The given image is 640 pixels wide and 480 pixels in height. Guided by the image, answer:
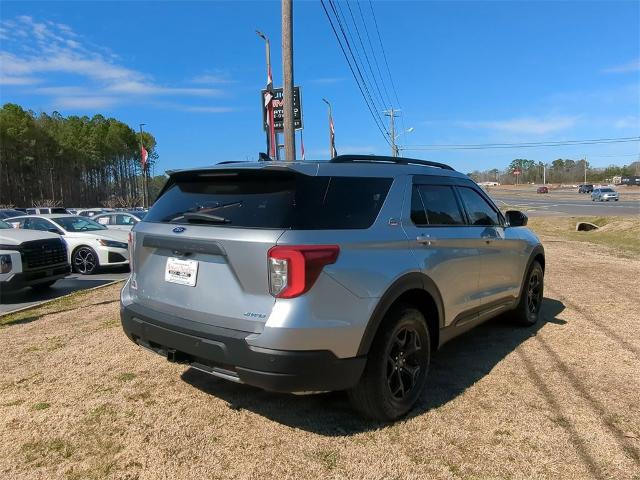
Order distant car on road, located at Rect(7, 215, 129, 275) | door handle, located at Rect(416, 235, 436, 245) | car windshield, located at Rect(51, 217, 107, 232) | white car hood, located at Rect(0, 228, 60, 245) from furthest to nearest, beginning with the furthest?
car windshield, located at Rect(51, 217, 107, 232) → distant car on road, located at Rect(7, 215, 129, 275) → white car hood, located at Rect(0, 228, 60, 245) → door handle, located at Rect(416, 235, 436, 245)

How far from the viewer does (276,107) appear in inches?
576

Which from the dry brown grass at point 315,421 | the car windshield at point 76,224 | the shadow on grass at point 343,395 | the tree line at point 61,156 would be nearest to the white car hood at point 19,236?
the dry brown grass at point 315,421

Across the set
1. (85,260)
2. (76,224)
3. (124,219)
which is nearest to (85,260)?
(85,260)

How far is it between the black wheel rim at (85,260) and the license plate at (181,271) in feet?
28.3

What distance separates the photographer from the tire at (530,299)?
18.6 feet

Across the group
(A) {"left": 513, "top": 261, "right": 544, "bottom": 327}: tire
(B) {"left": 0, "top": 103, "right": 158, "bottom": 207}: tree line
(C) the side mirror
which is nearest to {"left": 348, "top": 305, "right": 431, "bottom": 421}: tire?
(C) the side mirror

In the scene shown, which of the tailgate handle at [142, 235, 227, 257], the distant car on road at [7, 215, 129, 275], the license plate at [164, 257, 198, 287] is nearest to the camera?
the tailgate handle at [142, 235, 227, 257]

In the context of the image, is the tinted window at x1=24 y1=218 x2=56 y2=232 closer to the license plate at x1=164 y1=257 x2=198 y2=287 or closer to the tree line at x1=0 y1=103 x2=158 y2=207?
the license plate at x1=164 y1=257 x2=198 y2=287

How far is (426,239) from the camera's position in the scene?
3.66 m


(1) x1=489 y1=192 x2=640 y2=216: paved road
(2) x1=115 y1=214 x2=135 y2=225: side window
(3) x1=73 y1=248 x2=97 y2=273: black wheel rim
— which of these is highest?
(2) x1=115 y1=214 x2=135 y2=225: side window

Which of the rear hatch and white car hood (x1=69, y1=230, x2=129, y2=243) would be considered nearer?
the rear hatch

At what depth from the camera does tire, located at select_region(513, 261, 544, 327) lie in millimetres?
5664

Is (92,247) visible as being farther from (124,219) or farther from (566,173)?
(566,173)

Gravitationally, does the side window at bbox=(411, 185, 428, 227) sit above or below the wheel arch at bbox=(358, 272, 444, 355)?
above
